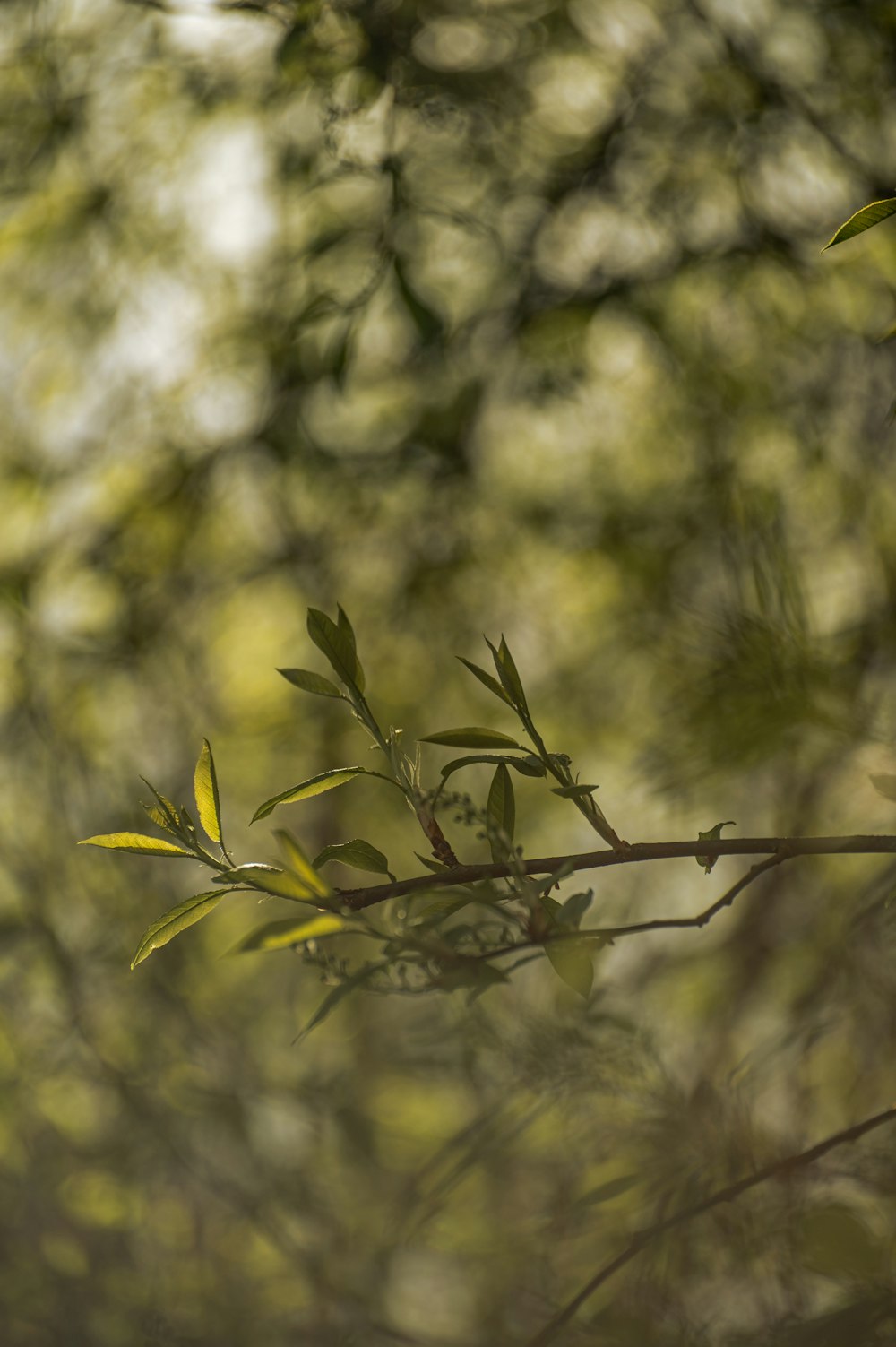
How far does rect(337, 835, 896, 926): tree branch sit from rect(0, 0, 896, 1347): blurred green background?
126mm

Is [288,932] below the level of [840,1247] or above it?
above

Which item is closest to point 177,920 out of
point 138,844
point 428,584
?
point 138,844

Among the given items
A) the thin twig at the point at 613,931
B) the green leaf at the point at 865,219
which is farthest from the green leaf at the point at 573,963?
the green leaf at the point at 865,219

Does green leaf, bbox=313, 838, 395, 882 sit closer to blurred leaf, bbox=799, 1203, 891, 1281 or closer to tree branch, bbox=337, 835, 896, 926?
tree branch, bbox=337, 835, 896, 926

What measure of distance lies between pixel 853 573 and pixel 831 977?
0.86ft

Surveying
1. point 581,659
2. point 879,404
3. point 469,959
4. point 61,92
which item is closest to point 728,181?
point 879,404

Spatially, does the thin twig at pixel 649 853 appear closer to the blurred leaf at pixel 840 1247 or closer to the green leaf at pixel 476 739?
the green leaf at pixel 476 739

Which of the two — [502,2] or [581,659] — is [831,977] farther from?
[502,2]

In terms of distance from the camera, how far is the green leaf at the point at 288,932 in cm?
18

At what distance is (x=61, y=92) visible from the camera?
710 millimetres

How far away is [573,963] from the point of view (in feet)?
0.66

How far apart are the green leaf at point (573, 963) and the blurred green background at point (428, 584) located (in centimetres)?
16

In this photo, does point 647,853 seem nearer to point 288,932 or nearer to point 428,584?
point 288,932

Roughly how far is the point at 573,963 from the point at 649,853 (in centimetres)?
3
